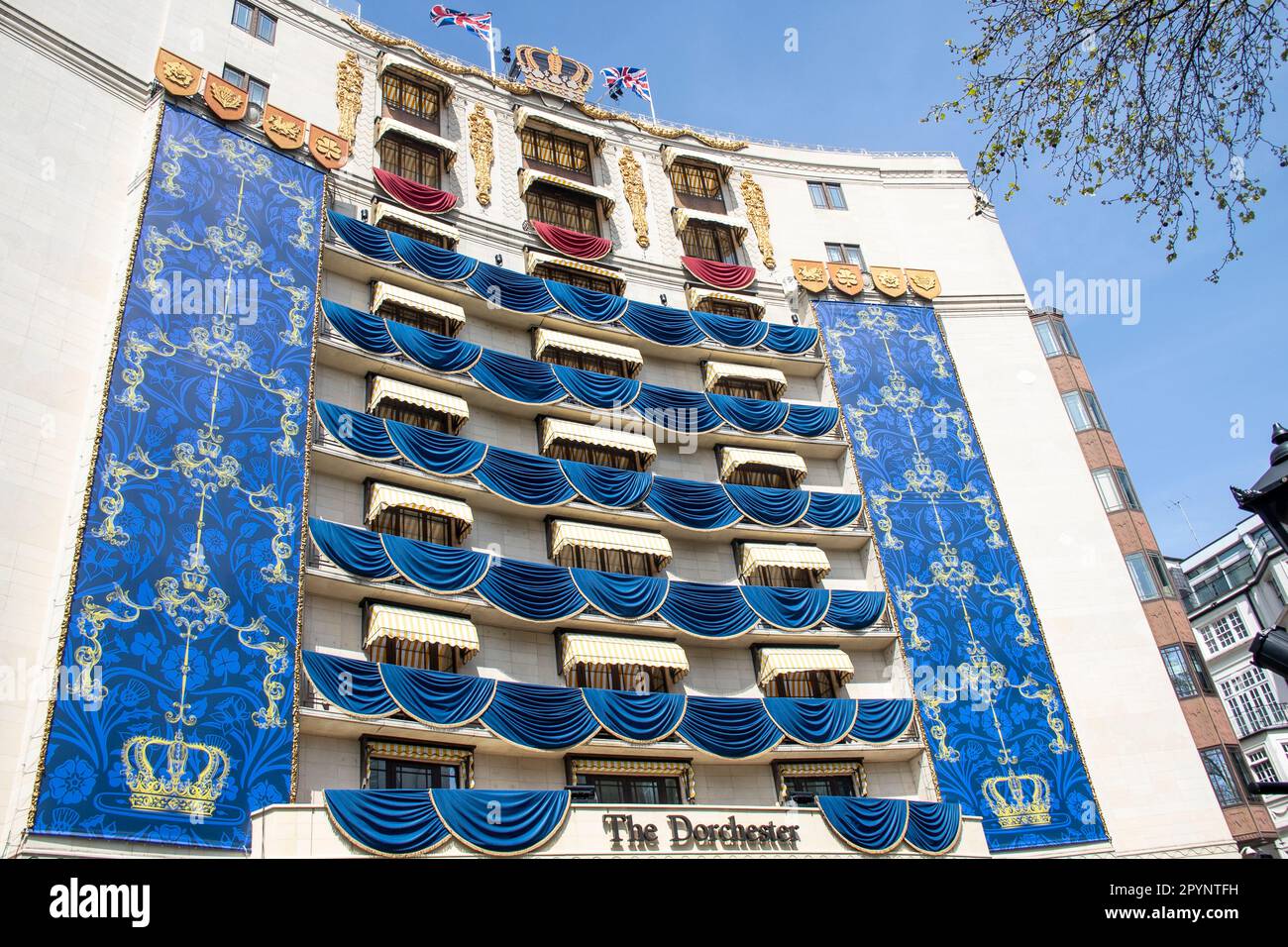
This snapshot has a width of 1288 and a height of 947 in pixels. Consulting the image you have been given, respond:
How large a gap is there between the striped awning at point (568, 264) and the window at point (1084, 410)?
2047 cm

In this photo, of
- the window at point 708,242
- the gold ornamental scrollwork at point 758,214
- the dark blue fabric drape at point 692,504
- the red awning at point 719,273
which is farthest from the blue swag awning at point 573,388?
the gold ornamental scrollwork at point 758,214

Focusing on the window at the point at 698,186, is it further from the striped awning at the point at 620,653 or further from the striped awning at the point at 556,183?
the striped awning at the point at 620,653

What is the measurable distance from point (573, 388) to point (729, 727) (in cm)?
1275

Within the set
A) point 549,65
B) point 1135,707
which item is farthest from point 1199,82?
point 549,65

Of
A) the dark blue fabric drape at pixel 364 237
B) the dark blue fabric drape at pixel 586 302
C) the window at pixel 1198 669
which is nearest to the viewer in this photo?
the dark blue fabric drape at pixel 364 237

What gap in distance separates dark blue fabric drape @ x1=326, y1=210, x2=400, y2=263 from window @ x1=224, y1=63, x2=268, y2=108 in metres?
5.33

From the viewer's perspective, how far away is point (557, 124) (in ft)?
138

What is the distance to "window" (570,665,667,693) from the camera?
30.9 m

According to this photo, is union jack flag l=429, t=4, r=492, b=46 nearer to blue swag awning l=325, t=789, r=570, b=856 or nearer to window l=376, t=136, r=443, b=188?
window l=376, t=136, r=443, b=188

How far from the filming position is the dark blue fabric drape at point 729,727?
98.0 ft

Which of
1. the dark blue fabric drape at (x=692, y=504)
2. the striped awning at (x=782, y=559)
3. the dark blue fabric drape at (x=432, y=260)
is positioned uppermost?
the dark blue fabric drape at (x=432, y=260)

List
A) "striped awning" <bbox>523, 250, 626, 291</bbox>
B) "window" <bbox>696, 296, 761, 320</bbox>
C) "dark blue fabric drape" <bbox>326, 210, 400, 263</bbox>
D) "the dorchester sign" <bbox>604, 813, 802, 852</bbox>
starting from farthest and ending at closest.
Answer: "window" <bbox>696, 296, 761, 320</bbox> < "striped awning" <bbox>523, 250, 626, 291</bbox> < "dark blue fabric drape" <bbox>326, 210, 400, 263</bbox> < "the dorchester sign" <bbox>604, 813, 802, 852</bbox>

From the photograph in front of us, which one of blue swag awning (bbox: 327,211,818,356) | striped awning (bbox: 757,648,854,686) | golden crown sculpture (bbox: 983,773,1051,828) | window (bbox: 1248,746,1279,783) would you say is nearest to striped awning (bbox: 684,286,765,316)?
blue swag awning (bbox: 327,211,818,356)

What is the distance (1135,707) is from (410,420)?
2698cm
